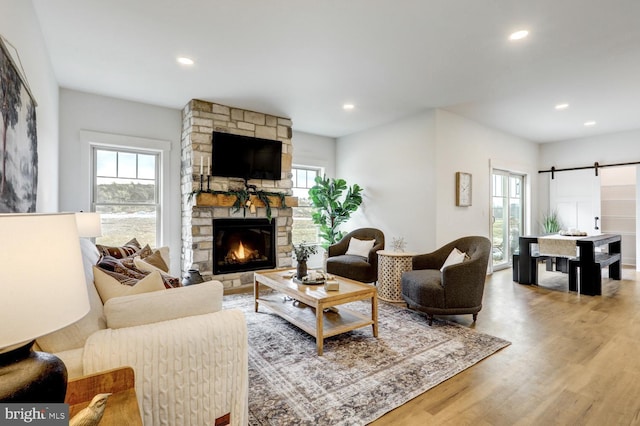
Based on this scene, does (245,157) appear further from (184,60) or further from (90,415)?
(90,415)

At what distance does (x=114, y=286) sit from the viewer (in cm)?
156

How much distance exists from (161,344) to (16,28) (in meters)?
2.11

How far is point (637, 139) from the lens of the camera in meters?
5.69

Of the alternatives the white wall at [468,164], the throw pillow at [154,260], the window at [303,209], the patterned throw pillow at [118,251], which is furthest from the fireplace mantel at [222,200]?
the white wall at [468,164]

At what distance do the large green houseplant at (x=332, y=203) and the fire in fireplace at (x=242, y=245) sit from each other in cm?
106

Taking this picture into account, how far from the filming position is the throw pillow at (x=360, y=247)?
4608 millimetres

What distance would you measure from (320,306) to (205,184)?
2.71m

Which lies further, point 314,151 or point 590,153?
point 590,153

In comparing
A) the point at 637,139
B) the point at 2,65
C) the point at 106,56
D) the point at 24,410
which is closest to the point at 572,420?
the point at 24,410

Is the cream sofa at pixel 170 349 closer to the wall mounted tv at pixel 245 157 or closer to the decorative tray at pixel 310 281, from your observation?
the decorative tray at pixel 310 281

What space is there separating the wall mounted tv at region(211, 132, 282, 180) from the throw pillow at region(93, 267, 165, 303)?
299cm

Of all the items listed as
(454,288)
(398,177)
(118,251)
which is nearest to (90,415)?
(118,251)

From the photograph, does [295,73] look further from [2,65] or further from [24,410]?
[24,410]

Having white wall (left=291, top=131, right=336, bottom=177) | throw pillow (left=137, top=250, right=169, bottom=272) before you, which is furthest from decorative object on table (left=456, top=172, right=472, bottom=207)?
throw pillow (left=137, top=250, right=169, bottom=272)
